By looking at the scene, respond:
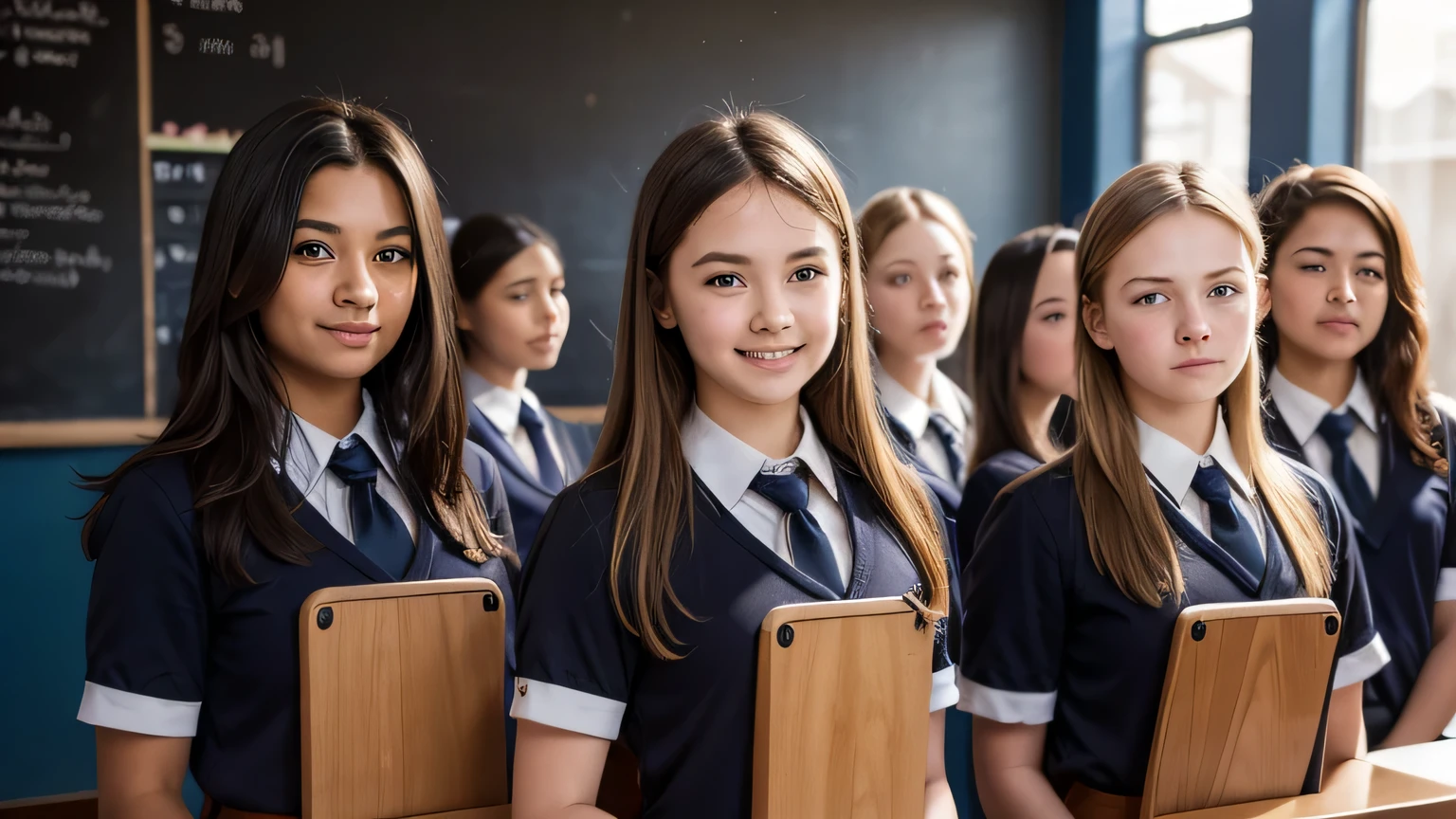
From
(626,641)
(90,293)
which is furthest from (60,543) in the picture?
(626,641)

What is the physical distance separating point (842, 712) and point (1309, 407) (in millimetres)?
1305

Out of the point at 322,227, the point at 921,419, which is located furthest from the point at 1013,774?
the point at 921,419

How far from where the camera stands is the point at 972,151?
4.77 m

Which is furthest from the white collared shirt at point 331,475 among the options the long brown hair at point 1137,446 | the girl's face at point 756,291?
the long brown hair at point 1137,446

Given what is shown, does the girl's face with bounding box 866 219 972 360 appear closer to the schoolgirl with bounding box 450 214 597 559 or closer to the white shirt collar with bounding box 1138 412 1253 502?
the schoolgirl with bounding box 450 214 597 559

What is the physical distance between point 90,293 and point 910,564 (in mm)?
2953

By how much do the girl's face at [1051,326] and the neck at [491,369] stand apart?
111 cm

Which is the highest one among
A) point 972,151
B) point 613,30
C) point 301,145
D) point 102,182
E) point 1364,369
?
point 613,30

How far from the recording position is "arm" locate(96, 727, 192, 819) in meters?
1.38

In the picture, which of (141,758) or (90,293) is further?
(90,293)

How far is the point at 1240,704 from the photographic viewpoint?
1.40 metres

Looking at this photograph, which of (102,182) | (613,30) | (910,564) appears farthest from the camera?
(613,30)

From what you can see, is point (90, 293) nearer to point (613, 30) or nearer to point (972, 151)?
point (613, 30)

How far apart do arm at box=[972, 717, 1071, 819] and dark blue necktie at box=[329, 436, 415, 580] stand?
761 millimetres
